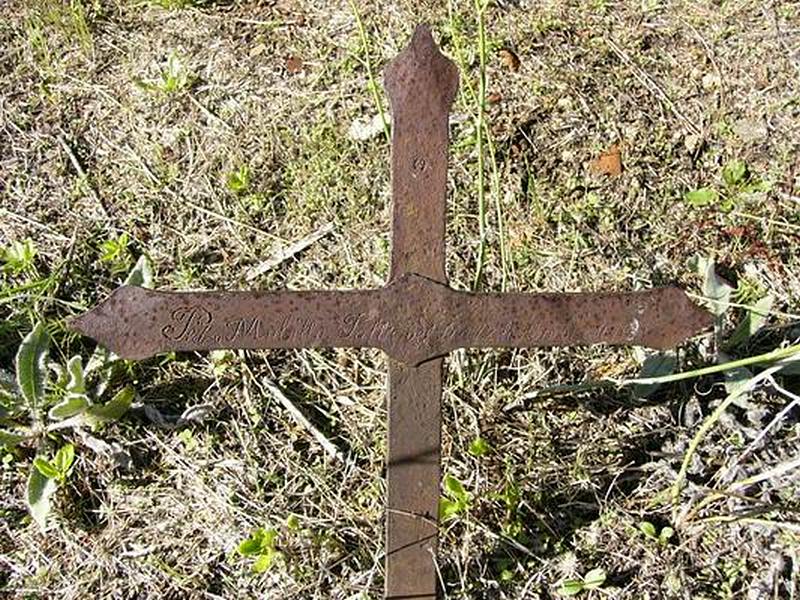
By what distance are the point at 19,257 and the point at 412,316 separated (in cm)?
125

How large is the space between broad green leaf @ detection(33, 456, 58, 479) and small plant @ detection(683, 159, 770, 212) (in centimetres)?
178

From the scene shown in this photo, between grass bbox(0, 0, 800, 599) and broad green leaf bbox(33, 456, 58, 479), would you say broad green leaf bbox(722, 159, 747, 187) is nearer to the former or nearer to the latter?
grass bbox(0, 0, 800, 599)

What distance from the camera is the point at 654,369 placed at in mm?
2299

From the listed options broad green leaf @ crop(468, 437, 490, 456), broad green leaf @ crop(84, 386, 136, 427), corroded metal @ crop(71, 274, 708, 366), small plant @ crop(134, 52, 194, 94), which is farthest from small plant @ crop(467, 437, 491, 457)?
small plant @ crop(134, 52, 194, 94)

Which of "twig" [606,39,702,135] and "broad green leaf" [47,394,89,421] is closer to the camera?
"broad green leaf" [47,394,89,421]

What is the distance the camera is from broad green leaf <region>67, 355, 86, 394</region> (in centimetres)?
217

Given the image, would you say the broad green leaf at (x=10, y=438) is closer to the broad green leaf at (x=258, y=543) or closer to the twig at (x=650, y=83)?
the broad green leaf at (x=258, y=543)

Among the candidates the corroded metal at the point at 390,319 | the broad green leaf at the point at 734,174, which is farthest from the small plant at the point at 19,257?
the broad green leaf at the point at 734,174

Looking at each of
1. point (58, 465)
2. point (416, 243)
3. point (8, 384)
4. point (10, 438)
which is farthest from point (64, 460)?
point (416, 243)

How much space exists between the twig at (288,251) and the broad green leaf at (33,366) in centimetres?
59

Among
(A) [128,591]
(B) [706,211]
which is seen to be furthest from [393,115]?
(B) [706,211]

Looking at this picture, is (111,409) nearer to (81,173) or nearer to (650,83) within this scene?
(81,173)

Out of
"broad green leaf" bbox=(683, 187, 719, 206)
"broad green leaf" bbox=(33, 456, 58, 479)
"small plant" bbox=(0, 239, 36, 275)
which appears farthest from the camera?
"broad green leaf" bbox=(683, 187, 719, 206)

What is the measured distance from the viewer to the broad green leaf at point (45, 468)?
2066 mm
